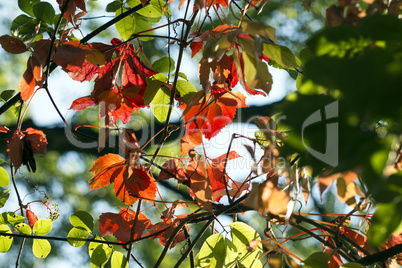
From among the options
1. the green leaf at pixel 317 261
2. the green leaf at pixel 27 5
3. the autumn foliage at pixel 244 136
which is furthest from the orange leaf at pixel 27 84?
the green leaf at pixel 317 261

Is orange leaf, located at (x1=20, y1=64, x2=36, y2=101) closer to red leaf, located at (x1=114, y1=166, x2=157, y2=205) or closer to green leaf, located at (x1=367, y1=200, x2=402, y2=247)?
red leaf, located at (x1=114, y1=166, x2=157, y2=205)

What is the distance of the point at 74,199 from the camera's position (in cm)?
408

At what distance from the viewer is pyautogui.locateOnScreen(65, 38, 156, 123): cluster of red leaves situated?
790 mm

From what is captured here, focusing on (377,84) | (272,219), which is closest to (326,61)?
(377,84)

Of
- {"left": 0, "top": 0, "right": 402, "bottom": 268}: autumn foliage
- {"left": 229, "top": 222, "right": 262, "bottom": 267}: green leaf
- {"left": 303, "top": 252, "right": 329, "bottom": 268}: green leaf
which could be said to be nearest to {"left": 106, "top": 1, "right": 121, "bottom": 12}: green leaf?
{"left": 0, "top": 0, "right": 402, "bottom": 268}: autumn foliage

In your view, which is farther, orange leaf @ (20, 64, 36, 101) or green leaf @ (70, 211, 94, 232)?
green leaf @ (70, 211, 94, 232)

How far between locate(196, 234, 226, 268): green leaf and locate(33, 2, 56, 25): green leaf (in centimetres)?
54

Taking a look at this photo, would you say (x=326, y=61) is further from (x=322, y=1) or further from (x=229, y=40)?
(x=322, y=1)

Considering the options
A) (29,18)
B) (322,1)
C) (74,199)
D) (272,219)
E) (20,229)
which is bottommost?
(74,199)

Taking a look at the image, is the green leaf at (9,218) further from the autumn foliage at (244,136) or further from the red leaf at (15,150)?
the red leaf at (15,150)

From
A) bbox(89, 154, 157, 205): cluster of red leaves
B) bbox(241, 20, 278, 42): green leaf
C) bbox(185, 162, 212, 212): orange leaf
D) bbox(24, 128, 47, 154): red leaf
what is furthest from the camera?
bbox(24, 128, 47, 154): red leaf

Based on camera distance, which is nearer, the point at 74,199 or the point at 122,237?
the point at 122,237

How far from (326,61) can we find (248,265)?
1.69ft

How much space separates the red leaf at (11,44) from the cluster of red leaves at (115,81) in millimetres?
93
